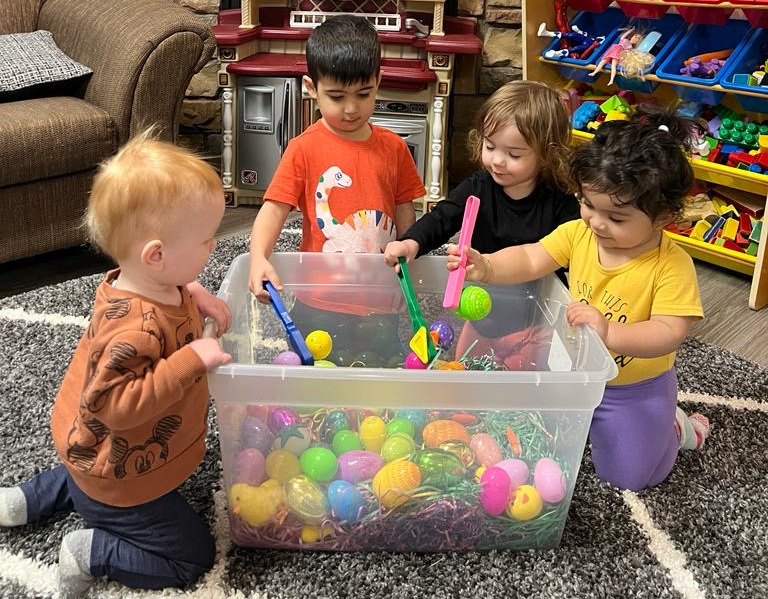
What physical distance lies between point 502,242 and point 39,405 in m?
0.83

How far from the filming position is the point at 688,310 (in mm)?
1092

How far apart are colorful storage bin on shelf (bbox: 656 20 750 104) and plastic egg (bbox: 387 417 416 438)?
54.1 inches

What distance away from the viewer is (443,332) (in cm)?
128

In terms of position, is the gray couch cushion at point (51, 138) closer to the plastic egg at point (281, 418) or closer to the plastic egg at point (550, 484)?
the plastic egg at point (281, 418)

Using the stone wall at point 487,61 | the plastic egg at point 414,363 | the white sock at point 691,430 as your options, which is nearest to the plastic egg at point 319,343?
the plastic egg at point 414,363

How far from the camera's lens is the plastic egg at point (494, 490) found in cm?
100

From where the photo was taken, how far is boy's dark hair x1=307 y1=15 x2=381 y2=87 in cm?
123

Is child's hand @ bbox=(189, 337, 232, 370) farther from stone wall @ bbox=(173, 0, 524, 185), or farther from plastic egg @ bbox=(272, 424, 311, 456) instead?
stone wall @ bbox=(173, 0, 524, 185)

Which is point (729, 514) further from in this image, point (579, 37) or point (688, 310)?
point (579, 37)

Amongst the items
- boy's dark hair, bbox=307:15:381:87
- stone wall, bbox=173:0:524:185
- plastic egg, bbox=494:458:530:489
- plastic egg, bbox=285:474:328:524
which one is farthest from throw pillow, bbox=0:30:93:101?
plastic egg, bbox=494:458:530:489

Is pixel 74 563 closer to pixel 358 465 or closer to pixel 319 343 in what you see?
pixel 358 465

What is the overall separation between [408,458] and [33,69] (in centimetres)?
150

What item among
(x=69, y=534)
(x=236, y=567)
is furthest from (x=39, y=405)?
(x=236, y=567)

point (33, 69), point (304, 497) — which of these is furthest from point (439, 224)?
point (33, 69)
